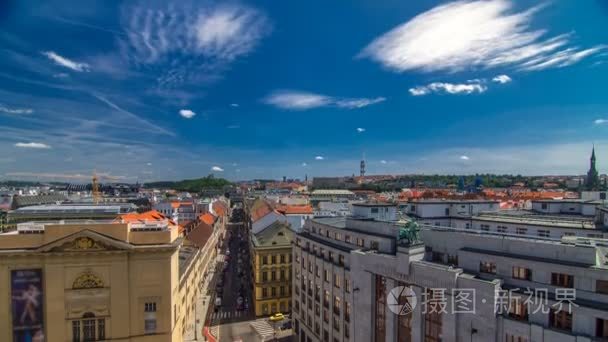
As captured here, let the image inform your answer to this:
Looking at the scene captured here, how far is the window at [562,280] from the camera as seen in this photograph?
97.3 feet

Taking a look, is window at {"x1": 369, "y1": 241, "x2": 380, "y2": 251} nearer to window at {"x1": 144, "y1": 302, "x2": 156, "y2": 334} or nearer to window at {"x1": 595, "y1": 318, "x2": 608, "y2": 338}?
window at {"x1": 595, "y1": 318, "x2": 608, "y2": 338}

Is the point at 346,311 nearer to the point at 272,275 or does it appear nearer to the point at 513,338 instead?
the point at 513,338

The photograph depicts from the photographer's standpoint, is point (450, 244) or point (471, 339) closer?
Result: point (471, 339)

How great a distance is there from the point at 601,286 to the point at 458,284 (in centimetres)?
1052

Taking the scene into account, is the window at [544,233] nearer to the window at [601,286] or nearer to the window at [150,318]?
the window at [601,286]

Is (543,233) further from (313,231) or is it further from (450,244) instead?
(313,231)

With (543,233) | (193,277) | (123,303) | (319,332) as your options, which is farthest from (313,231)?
(543,233)

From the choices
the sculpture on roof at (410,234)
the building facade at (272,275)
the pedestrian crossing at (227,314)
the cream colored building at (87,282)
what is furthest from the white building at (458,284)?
the pedestrian crossing at (227,314)

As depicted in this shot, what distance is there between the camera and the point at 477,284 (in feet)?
104

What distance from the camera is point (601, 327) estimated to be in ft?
87.7

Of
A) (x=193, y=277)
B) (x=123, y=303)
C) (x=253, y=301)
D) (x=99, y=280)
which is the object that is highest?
(x=99, y=280)

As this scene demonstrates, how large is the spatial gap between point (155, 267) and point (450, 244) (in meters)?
34.1

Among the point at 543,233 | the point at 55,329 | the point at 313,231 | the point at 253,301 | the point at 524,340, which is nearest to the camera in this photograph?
the point at 524,340

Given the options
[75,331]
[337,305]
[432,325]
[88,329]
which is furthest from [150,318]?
[432,325]
